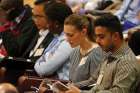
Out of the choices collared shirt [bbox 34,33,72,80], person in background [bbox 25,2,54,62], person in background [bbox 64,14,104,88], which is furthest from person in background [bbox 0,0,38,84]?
person in background [bbox 64,14,104,88]

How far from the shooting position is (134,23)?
203 inches

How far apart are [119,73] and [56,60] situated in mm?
942

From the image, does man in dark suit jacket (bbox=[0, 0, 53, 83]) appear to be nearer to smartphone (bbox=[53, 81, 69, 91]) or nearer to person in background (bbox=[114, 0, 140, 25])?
smartphone (bbox=[53, 81, 69, 91])

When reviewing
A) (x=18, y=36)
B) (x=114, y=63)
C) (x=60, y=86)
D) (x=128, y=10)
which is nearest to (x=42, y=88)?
(x=60, y=86)

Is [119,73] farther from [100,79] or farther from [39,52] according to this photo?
[39,52]

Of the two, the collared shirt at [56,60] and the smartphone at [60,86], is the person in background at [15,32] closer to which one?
the collared shirt at [56,60]

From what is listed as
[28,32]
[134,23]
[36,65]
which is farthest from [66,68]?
[134,23]

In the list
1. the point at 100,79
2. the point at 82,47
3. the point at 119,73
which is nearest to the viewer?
the point at 119,73

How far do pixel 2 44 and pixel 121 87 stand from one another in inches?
84.1

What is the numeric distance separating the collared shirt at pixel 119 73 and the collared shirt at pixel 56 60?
710 mm

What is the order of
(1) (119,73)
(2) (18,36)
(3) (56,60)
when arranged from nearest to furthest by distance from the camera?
(1) (119,73) < (3) (56,60) < (2) (18,36)

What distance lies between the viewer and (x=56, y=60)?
3.63 m

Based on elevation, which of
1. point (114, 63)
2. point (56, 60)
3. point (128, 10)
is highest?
point (114, 63)

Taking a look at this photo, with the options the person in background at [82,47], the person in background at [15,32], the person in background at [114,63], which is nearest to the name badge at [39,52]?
the person in background at [15,32]
